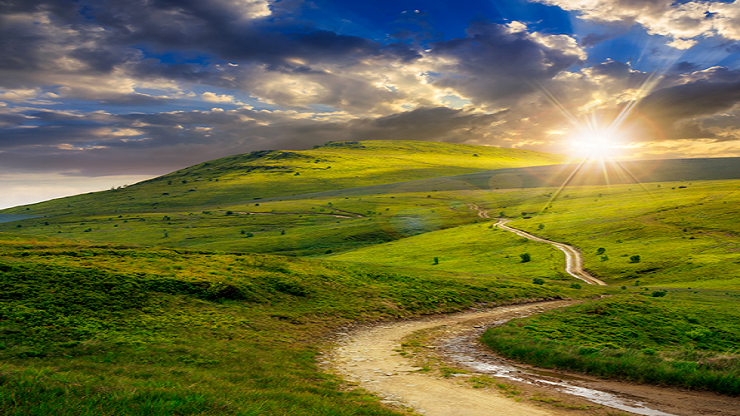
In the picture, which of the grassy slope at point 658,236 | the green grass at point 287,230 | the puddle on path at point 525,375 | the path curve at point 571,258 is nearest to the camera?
the puddle on path at point 525,375

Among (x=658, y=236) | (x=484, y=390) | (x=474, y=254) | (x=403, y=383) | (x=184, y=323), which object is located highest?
(x=184, y=323)

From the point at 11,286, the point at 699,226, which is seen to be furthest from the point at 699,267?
the point at 11,286

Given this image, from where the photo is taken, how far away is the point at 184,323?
25.8 m

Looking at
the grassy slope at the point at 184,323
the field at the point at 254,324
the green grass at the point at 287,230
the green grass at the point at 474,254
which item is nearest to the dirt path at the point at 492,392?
the field at the point at 254,324

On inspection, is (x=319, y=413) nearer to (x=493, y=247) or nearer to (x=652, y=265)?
(x=652, y=265)

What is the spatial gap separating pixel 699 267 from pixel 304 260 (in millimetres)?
67341

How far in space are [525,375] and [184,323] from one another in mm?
21326

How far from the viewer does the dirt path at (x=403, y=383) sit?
15.6 meters

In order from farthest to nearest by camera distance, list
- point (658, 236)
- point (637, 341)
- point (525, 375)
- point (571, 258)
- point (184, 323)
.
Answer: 1. point (658, 236)
2. point (571, 258)
3. point (184, 323)
4. point (637, 341)
5. point (525, 375)

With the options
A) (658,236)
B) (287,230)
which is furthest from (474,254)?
(287,230)

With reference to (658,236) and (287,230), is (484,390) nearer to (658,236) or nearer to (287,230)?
(658,236)

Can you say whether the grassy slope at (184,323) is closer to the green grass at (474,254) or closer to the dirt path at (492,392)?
the dirt path at (492,392)

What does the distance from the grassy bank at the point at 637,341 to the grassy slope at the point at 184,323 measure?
11.9 metres

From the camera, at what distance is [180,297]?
3041cm
